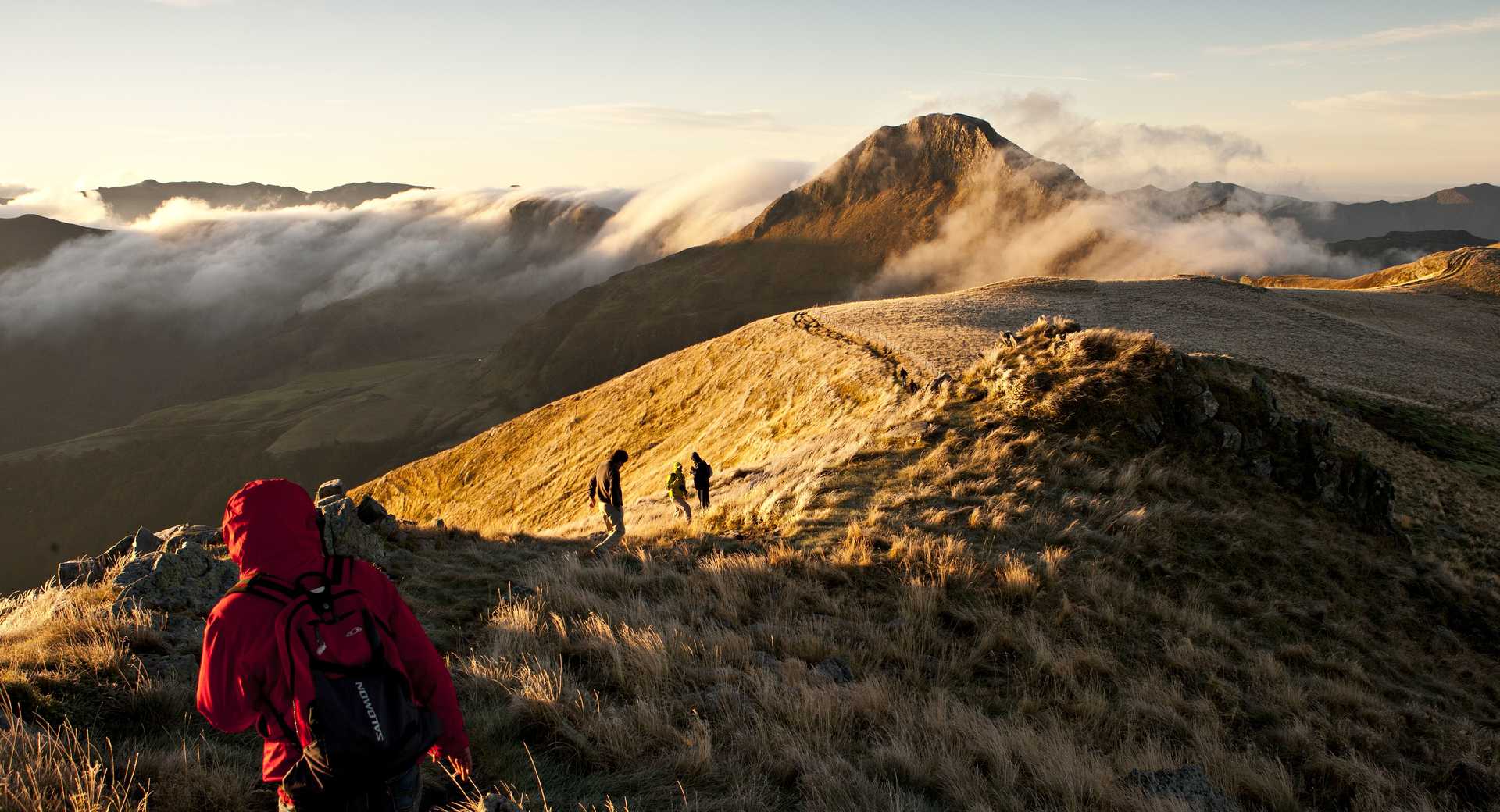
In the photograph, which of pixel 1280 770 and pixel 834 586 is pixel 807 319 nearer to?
pixel 834 586

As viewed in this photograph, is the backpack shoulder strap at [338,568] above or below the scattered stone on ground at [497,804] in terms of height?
above

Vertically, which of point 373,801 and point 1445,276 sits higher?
point 1445,276

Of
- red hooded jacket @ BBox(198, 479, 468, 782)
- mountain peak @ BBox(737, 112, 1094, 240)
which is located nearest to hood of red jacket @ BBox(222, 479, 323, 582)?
red hooded jacket @ BBox(198, 479, 468, 782)

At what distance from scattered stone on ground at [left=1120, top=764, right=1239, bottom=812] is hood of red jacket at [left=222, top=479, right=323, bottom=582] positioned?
189 inches

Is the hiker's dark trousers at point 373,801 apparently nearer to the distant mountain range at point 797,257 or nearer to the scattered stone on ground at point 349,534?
the scattered stone on ground at point 349,534

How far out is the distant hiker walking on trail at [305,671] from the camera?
2.78 m

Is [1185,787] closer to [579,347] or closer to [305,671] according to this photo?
[305,671]

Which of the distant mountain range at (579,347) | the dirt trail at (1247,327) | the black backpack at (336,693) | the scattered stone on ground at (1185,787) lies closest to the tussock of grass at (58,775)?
the black backpack at (336,693)

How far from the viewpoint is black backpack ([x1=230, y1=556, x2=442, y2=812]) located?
2.76 metres

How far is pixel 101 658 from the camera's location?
5.45 meters

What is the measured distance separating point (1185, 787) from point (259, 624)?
5.25 meters

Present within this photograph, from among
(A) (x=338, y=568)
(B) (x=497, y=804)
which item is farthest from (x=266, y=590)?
(B) (x=497, y=804)

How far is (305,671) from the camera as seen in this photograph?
9.09 ft

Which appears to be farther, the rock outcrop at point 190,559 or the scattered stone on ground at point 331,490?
the scattered stone on ground at point 331,490
